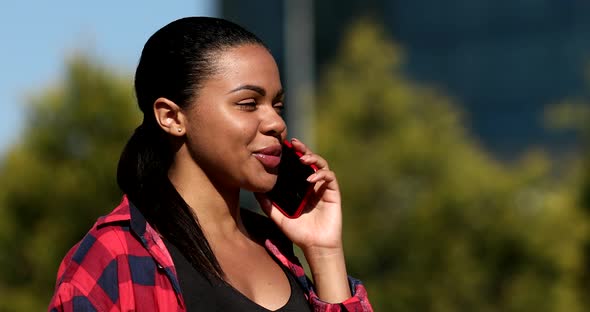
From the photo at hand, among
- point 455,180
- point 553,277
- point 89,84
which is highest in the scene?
point 89,84

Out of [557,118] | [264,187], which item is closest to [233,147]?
[264,187]

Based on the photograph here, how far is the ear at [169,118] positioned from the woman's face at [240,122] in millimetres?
19

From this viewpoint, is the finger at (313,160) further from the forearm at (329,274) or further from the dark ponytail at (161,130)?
the dark ponytail at (161,130)

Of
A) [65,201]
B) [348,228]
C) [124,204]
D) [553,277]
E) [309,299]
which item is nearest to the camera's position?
[124,204]

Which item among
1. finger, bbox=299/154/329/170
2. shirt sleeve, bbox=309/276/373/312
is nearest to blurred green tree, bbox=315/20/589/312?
finger, bbox=299/154/329/170

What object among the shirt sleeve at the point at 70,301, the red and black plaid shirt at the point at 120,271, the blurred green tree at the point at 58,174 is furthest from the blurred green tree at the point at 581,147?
the shirt sleeve at the point at 70,301

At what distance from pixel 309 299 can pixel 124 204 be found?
0.55m

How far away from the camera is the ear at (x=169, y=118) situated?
2629 mm

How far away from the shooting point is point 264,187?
268 centimetres

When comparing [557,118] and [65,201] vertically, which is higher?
[557,118]

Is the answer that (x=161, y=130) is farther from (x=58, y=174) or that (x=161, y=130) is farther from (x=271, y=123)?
(x=58, y=174)

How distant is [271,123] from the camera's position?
264 centimetres

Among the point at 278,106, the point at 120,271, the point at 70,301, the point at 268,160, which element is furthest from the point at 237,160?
the point at 70,301

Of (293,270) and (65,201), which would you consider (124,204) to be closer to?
(293,270)
